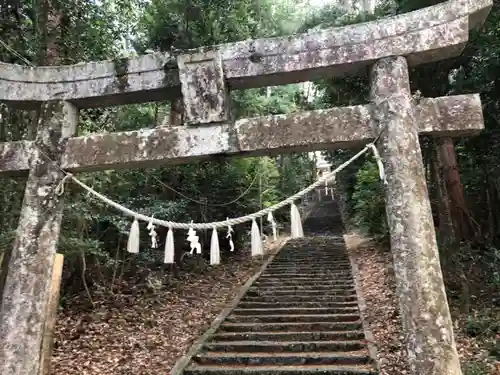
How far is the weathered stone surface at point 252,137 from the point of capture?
13.8 feet

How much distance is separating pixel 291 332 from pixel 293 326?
35 cm

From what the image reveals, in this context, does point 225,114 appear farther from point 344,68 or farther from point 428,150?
point 428,150

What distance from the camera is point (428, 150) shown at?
994cm

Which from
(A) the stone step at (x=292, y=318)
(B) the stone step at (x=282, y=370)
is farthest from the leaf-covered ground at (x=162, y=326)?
(A) the stone step at (x=292, y=318)

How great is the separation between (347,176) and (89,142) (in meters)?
17.9

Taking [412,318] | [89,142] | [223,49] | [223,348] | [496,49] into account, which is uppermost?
[496,49]

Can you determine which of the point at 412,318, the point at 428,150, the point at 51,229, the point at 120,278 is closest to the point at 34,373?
the point at 51,229

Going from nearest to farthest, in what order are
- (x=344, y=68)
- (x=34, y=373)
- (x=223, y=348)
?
(x=34, y=373), (x=344, y=68), (x=223, y=348)

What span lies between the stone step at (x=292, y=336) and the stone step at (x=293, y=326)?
0.76 feet

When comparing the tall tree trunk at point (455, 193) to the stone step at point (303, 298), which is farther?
the tall tree trunk at point (455, 193)

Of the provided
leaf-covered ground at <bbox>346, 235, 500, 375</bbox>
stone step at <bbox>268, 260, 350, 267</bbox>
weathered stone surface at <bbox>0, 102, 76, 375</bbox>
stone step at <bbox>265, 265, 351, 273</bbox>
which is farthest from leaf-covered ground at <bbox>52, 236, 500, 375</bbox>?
weathered stone surface at <bbox>0, 102, 76, 375</bbox>

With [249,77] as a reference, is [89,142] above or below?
below

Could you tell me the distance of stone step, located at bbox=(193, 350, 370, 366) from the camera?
19.8 feet

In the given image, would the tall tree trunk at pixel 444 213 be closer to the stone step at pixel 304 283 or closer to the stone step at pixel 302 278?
the stone step at pixel 304 283
